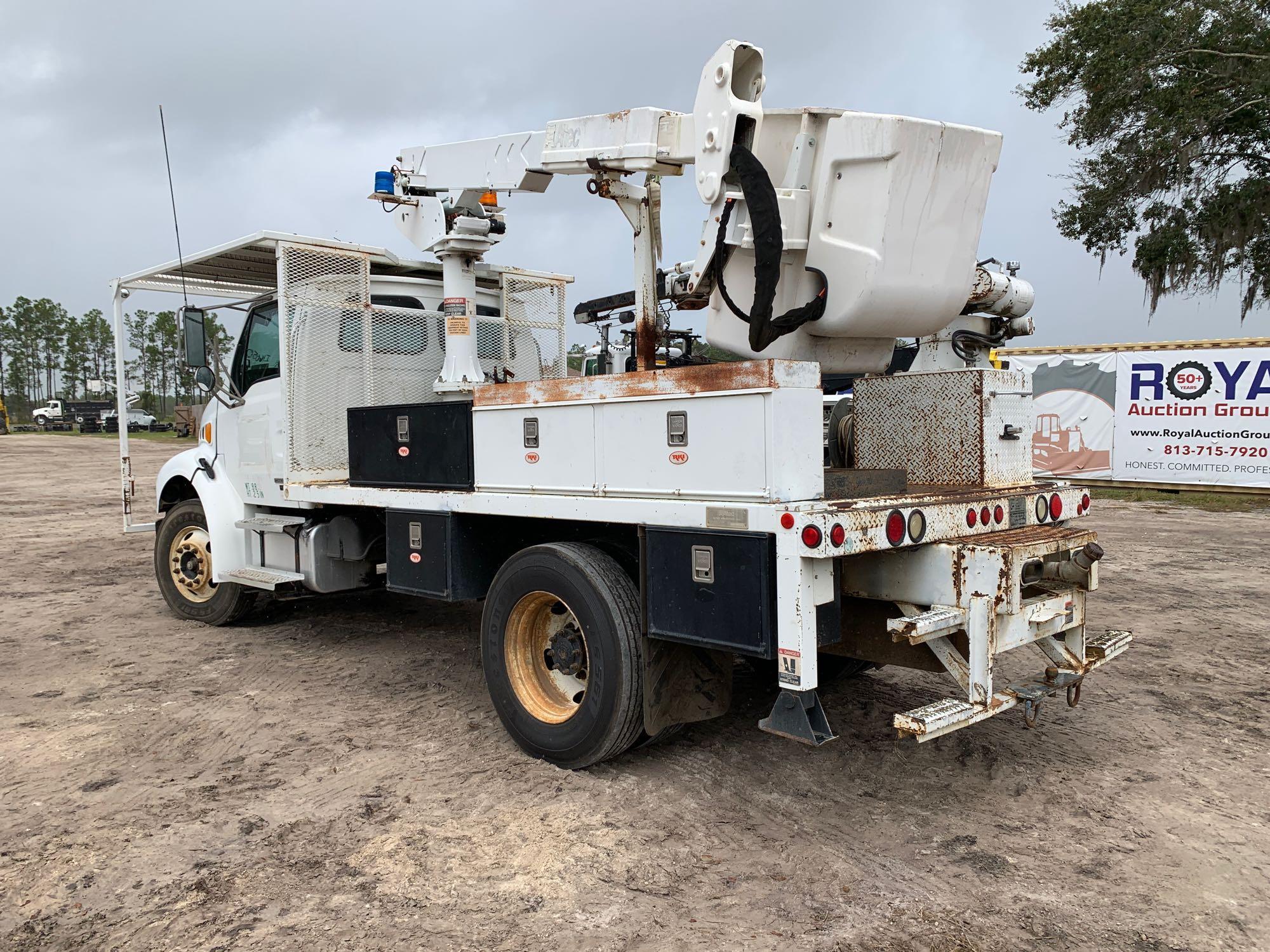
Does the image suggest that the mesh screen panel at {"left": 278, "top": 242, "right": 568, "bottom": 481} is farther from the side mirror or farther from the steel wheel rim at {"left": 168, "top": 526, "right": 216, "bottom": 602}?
the steel wheel rim at {"left": 168, "top": 526, "right": 216, "bottom": 602}

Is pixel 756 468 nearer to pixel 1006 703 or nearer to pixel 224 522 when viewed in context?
pixel 1006 703

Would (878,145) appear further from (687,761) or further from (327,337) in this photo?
(327,337)

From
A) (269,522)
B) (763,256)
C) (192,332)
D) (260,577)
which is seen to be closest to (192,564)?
(260,577)

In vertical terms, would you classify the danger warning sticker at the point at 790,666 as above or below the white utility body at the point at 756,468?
below

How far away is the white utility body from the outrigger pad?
1 cm

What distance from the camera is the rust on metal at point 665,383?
3.56 metres

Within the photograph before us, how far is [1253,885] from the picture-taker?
334 centimetres

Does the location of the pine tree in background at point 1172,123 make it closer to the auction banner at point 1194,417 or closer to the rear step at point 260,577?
the auction banner at point 1194,417

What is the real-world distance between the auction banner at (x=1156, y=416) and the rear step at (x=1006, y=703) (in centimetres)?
1081

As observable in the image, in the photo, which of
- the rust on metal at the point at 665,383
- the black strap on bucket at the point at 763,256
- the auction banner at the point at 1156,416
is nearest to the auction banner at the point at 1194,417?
the auction banner at the point at 1156,416

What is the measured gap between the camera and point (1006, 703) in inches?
147

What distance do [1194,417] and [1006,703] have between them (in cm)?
1470

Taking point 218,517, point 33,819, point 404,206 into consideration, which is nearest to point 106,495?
point 218,517

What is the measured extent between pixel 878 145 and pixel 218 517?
535 cm
